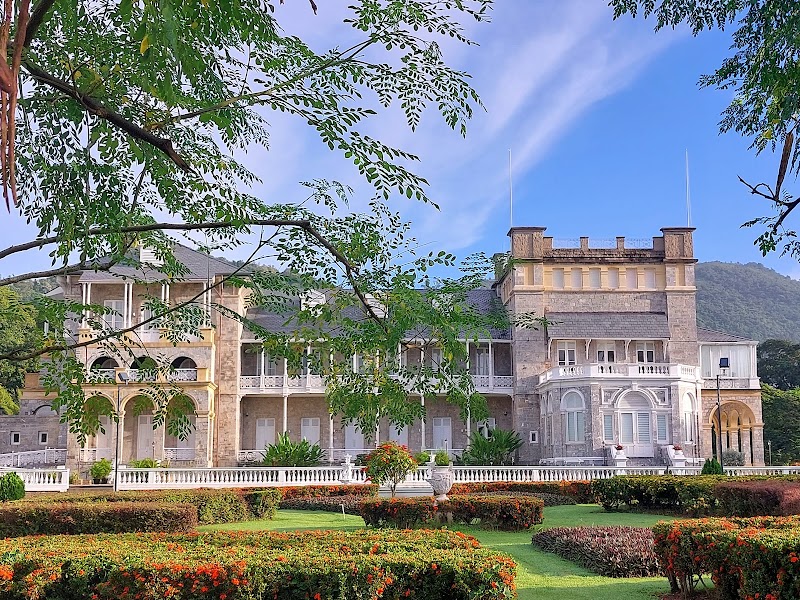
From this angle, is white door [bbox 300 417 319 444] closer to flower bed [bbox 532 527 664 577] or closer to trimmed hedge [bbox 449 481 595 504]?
trimmed hedge [bbox 449 481 595 504]

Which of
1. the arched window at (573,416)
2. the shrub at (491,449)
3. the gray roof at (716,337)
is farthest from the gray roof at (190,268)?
the gray roof at (716,337)

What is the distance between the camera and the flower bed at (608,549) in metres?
10.9

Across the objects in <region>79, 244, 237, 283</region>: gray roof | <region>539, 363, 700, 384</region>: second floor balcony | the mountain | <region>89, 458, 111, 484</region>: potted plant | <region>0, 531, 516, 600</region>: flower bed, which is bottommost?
<region>89, 458, 111, 484</region>: potted plant

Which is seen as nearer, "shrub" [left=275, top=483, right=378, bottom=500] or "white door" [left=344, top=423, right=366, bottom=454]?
"shrub" [left=275, top=483, right=378, bottom=500]

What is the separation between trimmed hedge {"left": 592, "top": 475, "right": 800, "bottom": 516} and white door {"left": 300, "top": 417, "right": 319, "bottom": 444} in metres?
21.0

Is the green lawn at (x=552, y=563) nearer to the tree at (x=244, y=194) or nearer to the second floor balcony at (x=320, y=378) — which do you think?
the tree at (x=244, y=194)

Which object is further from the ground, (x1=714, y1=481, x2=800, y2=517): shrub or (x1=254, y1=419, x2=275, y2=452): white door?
(x1=254, y1=419, x2=275, y2=452): white door

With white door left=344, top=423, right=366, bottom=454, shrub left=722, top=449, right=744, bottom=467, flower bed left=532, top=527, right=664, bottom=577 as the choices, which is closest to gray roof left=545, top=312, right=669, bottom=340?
shrub left=722, top=449, right=744, bottom=467

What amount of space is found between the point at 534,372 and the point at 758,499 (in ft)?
77.7

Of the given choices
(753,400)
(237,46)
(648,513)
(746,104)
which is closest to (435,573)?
(237,46)

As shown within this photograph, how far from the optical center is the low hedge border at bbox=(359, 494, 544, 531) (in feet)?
55.3

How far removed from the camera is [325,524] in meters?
18.7

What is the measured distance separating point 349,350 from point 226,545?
2.77 meters

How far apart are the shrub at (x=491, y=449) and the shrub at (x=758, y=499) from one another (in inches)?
690
